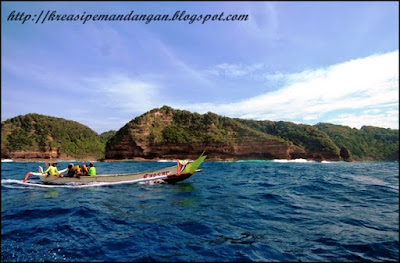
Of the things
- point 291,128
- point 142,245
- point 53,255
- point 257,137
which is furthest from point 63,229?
point 291,128

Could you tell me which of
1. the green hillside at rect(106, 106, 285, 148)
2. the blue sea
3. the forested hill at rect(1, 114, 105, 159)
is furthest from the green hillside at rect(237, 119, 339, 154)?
the blue sea

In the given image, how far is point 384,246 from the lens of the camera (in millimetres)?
6754

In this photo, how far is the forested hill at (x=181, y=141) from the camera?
10256 centimetres

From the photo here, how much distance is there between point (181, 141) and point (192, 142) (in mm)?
4879

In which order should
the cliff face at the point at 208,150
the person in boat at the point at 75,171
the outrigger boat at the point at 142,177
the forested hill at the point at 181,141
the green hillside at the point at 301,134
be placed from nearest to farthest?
1. the outrigger boat at the point at 142,177
2. the person in boat at the point at 75,171
3. the cliff face at the point at 208,150
4. the forested hill at the point at 181,141
5. the green hillside at the point at 301,134

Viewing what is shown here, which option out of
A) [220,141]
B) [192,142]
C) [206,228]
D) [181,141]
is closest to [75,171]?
[206,228]

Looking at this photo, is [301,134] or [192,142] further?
[301,134]

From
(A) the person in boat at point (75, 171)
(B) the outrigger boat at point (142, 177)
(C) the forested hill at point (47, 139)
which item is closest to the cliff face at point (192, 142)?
(C) the forested hill at point (47, 139)

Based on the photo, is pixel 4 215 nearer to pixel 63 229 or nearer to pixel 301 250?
pixel 63 229

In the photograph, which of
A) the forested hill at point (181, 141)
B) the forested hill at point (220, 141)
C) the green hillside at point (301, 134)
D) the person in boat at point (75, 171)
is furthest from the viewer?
the green hillside at point (301, 134)

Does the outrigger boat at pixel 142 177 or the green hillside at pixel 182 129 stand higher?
the green hillside at pixel 182 129

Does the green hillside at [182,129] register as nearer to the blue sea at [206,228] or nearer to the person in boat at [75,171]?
the person in boat at [75,171]

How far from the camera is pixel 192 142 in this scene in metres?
105

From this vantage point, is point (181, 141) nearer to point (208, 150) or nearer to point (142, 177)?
point (208, 150)
